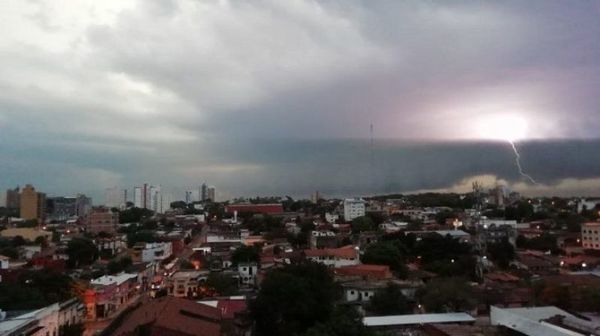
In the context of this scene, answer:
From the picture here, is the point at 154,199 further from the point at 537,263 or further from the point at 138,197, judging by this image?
the point at 537,263

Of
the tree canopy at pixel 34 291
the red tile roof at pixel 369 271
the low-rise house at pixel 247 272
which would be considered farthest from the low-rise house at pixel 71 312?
the red tile roof at pixel 369 271

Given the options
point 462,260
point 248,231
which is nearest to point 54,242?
point 248,231

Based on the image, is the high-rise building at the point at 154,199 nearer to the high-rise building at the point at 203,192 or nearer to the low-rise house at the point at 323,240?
the high-rise building at the point at 203,192

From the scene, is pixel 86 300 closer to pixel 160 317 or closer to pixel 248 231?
pixel 160 317

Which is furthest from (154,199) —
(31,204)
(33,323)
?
(33,323)

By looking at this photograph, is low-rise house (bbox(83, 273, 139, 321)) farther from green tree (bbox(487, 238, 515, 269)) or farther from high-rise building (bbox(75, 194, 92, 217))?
high-rise building (bbox(75, 194, 92, 217))

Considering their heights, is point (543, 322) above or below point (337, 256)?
above
